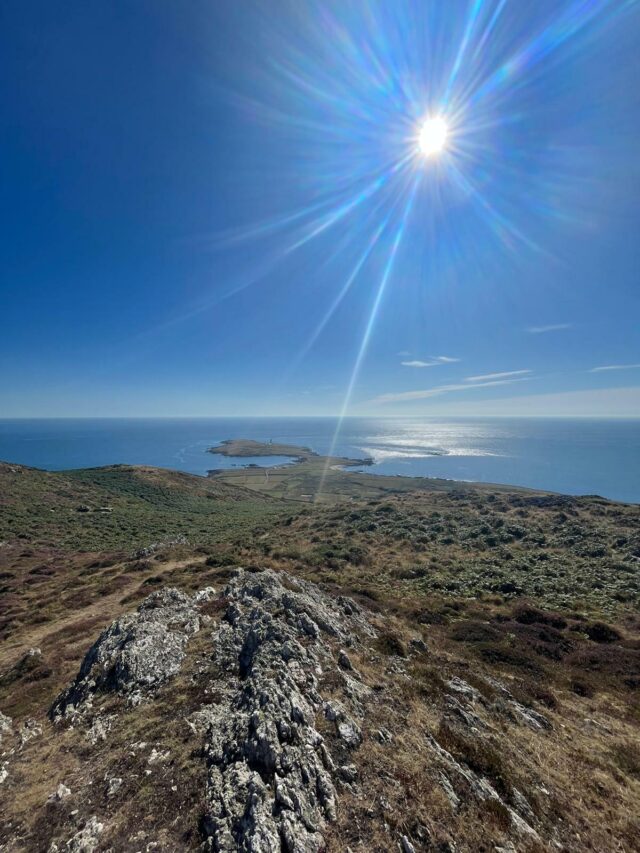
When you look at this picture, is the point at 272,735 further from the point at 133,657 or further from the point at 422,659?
the point at 422,659

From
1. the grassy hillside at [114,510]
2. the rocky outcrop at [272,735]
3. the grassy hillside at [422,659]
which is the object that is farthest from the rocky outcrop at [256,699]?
the grassy hillside at [114,510]

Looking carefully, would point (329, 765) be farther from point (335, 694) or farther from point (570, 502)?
point (570, 502)

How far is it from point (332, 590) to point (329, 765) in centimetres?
1714

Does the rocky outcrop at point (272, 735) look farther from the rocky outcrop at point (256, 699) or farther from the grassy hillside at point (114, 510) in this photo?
the grassy hillside at point (114, 510)

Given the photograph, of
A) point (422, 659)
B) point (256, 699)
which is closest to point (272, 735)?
point (256, 699)

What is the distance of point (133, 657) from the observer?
13.6 m

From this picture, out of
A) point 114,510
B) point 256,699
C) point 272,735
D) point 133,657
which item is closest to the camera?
point 272,735

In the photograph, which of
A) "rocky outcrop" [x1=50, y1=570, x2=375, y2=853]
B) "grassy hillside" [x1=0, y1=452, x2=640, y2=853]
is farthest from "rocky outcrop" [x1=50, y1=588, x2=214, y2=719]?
"grassy hillside" [x1=0, y1=452, x2=640, y2=853]

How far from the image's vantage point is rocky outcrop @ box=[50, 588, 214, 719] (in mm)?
12555

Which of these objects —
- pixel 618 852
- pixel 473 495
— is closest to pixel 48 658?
pixel 618 852

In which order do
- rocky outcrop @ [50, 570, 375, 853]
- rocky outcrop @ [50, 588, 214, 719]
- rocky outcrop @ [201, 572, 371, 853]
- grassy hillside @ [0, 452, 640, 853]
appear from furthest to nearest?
rocky outcrop @ [50, 588, 214, 719], grassy hillside @ [0, 452, 640, 853], rocky outcrop @ [50, 570, 375, 853], rocky outcrop @ [201, 572, 371, 853]

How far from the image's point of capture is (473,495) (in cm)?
6819

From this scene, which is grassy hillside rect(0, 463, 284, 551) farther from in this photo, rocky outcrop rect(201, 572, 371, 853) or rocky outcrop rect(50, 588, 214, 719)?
rocky outcrop rect(201, 572, 371, 853)

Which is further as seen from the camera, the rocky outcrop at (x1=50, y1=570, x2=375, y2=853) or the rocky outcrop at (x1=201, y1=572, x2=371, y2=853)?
the rocky outcrop at (x1=50, y1=570, x2=375, y2=853)
